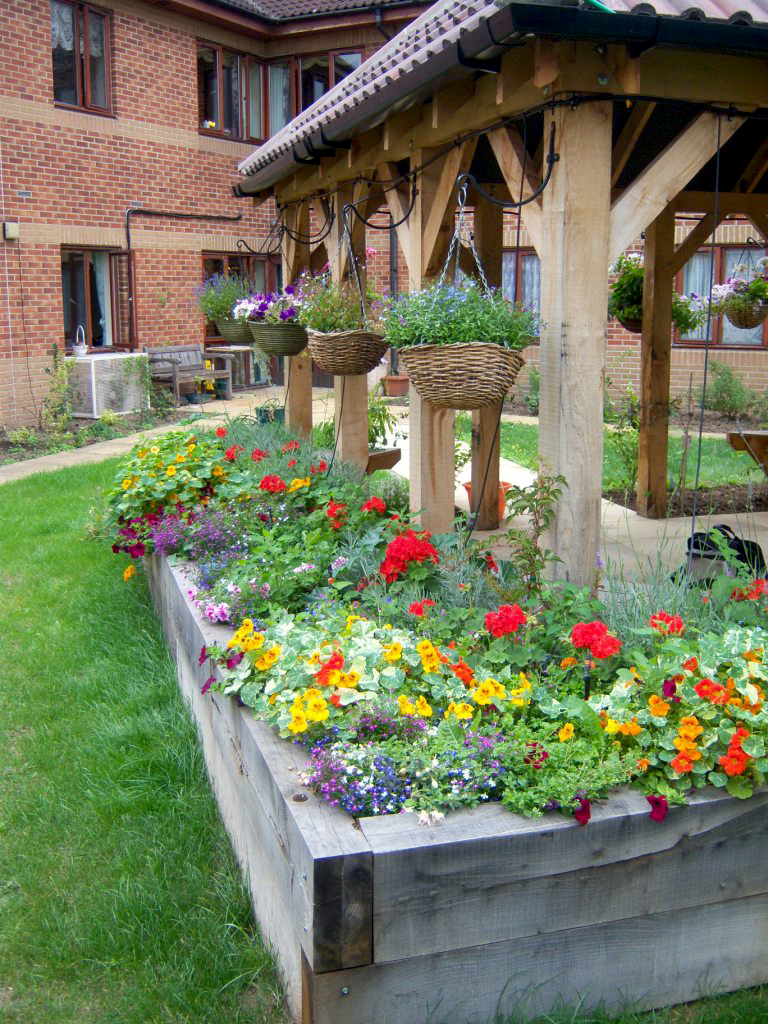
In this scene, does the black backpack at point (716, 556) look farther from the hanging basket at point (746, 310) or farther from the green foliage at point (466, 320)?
the hanging basket at point (746, 310)

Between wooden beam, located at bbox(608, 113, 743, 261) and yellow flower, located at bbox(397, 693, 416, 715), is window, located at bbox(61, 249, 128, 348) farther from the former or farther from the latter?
yellow flower, located at bbox(397, 693, 416, 715)

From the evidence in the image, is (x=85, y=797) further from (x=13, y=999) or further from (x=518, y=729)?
(x=518, y=729)

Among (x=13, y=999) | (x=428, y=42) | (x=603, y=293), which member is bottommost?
(x=13, y=999)

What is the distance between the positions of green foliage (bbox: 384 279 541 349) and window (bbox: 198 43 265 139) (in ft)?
42.4

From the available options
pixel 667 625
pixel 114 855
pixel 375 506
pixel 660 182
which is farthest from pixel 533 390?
pixel 114 855

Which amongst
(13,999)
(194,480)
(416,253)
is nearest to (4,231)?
(194,480)

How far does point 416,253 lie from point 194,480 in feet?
6.06

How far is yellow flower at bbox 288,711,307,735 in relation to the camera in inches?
114

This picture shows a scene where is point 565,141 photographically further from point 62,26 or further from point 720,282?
point 62,26

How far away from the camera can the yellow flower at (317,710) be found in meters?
2.89

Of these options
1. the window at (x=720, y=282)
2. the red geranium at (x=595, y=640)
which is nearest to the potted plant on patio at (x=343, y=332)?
the red geranium at (x=595, y=640)

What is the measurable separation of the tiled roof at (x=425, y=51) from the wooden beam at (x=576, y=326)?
0.38m

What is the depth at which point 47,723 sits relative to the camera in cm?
470

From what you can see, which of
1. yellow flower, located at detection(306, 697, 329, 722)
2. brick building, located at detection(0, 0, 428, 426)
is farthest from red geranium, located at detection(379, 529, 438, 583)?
brick building, located at detection(0, 0, 428, 426)
